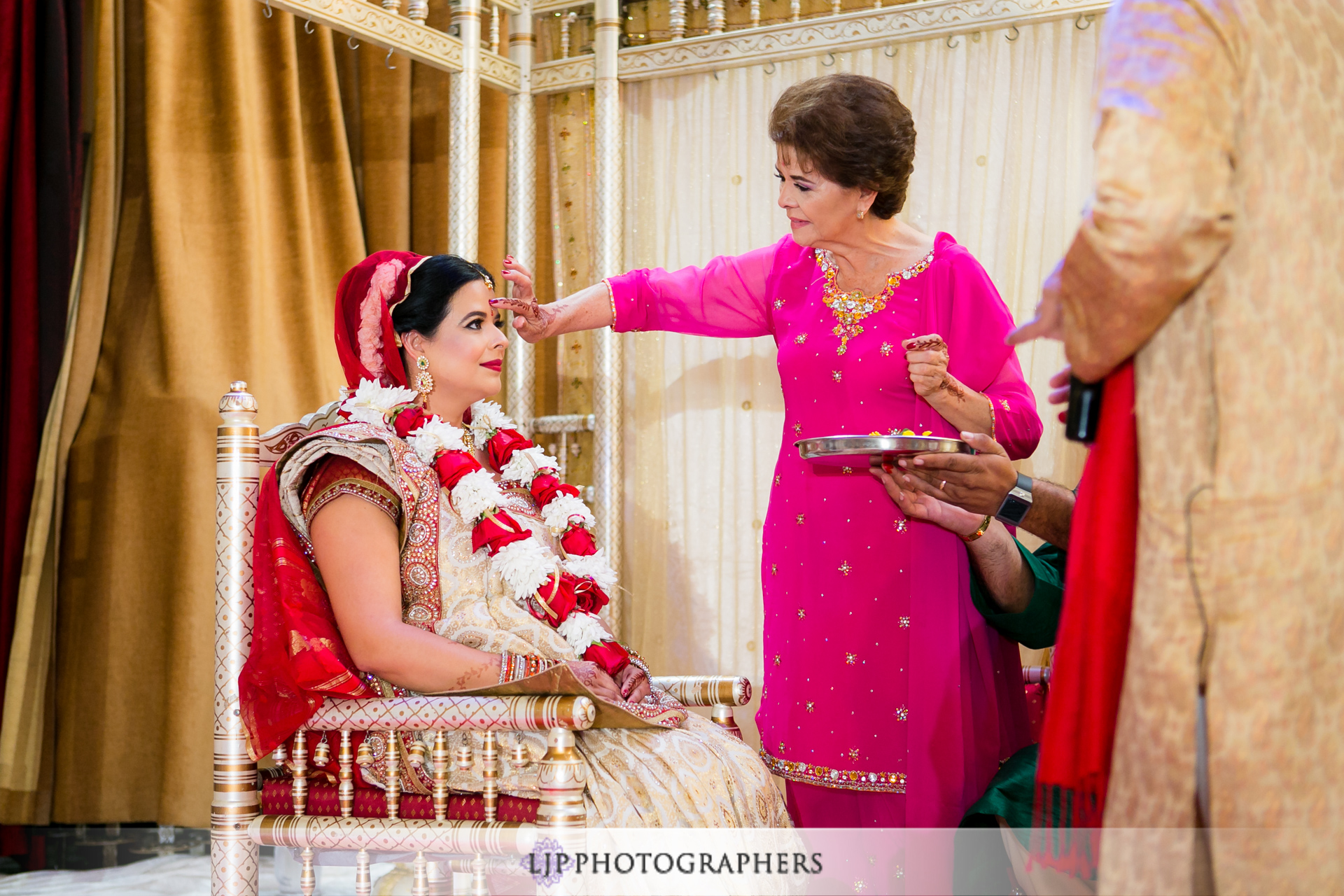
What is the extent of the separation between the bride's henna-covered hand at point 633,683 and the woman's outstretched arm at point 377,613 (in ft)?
1.17

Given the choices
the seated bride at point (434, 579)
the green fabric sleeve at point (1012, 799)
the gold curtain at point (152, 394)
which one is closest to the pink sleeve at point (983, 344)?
the green fabric sleeve at point (1012, 799)

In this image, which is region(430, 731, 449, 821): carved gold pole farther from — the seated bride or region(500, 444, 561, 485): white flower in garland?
region(500, 444, 561, 485): white flower in garland

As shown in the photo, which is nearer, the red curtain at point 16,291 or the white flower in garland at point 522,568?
the white flower in garland at point 522,568

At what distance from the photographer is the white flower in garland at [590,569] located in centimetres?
242

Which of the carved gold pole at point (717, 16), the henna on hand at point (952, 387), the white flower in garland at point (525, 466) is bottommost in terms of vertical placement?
the white flower in garland at point (525, 466)

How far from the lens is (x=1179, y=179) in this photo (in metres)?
1.24

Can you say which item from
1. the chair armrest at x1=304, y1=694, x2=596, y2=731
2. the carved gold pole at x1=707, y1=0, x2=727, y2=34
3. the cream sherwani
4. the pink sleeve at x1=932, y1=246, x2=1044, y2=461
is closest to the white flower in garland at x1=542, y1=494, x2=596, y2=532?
the chair armrest at x1=304, y1=694, x2=596, y2=731

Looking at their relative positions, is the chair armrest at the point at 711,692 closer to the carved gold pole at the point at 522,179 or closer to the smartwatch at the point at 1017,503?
the smartwatch at the point at 1017,503

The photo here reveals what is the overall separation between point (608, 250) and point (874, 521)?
1.62 meters

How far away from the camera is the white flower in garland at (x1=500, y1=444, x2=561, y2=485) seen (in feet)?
8.29

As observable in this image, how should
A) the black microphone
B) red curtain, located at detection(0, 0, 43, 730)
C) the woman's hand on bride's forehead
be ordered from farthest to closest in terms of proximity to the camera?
red curtain, located at detection(0, 0, 43, 730), the woman's hand on bride's forehead, the black microphone

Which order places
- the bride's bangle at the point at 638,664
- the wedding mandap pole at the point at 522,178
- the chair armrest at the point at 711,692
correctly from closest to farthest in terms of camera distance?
the bride's bangle at the point at 638,664, the chair armrest at the point at 711,692, the wedding mandap pole at the point at 522,178

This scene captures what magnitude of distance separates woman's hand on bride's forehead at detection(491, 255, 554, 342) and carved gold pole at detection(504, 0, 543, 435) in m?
0.92

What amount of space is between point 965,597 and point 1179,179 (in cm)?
131
